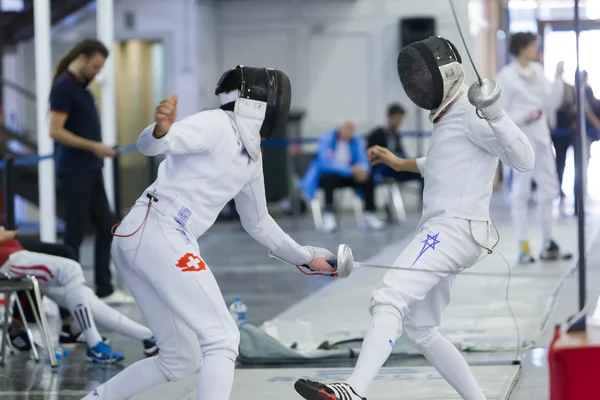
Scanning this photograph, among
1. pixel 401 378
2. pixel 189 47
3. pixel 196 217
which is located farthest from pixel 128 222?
pixel 189 47

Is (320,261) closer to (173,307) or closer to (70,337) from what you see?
(173,307)

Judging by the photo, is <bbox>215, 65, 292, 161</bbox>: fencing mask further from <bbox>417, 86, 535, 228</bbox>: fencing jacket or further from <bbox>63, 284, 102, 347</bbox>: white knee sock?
<bbox>63, 284, 102, 347</bbox>: white knee sock

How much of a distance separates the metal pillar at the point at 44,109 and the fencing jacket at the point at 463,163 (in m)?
3.63

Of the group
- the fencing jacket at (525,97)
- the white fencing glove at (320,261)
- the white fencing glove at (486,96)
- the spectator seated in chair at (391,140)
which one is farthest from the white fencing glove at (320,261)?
the spectator seated in chair at (391,140)

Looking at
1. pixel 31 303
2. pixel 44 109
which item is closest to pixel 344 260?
pixel 31 303

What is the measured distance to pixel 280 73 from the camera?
3.21m

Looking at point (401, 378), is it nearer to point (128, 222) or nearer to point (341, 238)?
point (128, 222)

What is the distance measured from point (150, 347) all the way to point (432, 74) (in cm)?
195

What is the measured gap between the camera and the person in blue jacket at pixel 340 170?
1016cm

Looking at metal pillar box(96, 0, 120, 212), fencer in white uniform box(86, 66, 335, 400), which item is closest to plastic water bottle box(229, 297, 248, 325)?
fencer in white uniform box(86, 66, 335, 400)

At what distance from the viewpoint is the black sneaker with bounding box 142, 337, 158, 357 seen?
14.7ft

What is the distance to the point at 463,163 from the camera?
3.17 meters

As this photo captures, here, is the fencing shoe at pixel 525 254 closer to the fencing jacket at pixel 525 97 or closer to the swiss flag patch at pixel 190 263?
the fencing jacket at pixel 525 97

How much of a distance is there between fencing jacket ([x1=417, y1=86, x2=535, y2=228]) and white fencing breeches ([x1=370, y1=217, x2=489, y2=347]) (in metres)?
0.05
